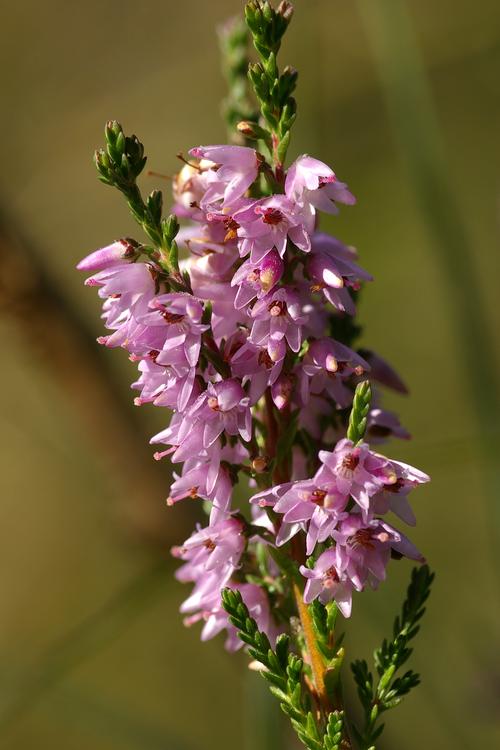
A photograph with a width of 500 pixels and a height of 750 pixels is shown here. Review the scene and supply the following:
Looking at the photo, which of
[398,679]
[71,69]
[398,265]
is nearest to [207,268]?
[398,679]

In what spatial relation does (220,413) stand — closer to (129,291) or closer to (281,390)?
(281,390)

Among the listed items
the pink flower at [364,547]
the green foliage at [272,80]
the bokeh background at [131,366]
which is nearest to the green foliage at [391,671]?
the pink flower at [364,547]

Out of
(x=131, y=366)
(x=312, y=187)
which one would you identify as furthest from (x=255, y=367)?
(x=131, y=366)

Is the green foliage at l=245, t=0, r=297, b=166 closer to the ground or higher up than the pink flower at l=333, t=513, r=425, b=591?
higher up

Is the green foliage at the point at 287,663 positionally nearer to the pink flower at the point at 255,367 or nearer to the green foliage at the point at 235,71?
the pink flower at the point at 255,367

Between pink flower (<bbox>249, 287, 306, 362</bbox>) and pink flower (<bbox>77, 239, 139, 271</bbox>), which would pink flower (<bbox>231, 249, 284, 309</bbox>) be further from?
pink flower (<bbox>77, 239, 139, 271</bbox>)

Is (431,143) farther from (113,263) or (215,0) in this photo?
(215,0)

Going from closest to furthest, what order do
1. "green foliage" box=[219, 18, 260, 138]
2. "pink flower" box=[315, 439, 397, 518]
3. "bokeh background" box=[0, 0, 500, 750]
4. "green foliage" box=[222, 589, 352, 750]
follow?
"pink flower" box=[315, 439, 397, 518]
"green foliage" box=[222, 589, 352, 750]
"green foliage" box=[219, 18, 260, 138]
"bokeh background" box=[0, 0, 500, 750]

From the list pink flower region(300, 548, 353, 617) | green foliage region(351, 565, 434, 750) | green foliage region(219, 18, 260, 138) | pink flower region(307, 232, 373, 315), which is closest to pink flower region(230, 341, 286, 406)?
pink flower region(307, 232, 373, 315)

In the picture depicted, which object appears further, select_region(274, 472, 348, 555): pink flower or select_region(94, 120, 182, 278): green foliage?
select_region(94, 120, 182, 278): green foliage
